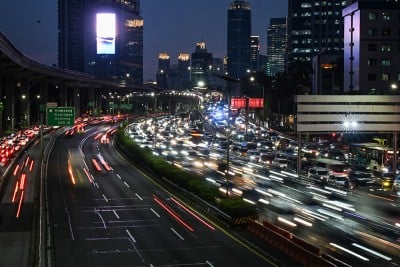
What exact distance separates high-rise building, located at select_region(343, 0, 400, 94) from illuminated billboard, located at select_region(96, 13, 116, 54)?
148 ft

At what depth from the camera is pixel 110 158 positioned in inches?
3334

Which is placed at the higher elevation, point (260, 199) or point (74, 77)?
point (74, 77)

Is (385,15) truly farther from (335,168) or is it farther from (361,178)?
(361,178)

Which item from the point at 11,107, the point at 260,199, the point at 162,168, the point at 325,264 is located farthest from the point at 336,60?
the point at 325,264

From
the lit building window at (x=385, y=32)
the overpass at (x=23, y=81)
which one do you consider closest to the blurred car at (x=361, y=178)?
the overpass at (x=23, y=81)

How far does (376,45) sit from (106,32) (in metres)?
50.5

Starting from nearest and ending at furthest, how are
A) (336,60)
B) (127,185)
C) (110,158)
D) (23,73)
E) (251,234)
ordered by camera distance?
(251,234) → (127,185) → (110,158) → (23,73) → (336,60)

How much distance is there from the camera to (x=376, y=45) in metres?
106

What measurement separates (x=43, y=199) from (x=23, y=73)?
8234 cm

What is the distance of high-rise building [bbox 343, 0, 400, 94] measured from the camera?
106250 mm

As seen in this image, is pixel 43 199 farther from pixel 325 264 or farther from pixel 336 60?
pixel 336 60

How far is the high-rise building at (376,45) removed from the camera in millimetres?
106250

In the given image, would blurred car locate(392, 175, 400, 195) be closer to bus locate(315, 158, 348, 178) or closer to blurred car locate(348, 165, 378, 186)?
blurred car locate(348, 165, 378, 186)

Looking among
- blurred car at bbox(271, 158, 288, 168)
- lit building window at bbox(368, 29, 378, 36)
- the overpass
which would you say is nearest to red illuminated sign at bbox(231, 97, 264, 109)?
blurred car at bbox(271, 158, 288, 168)
